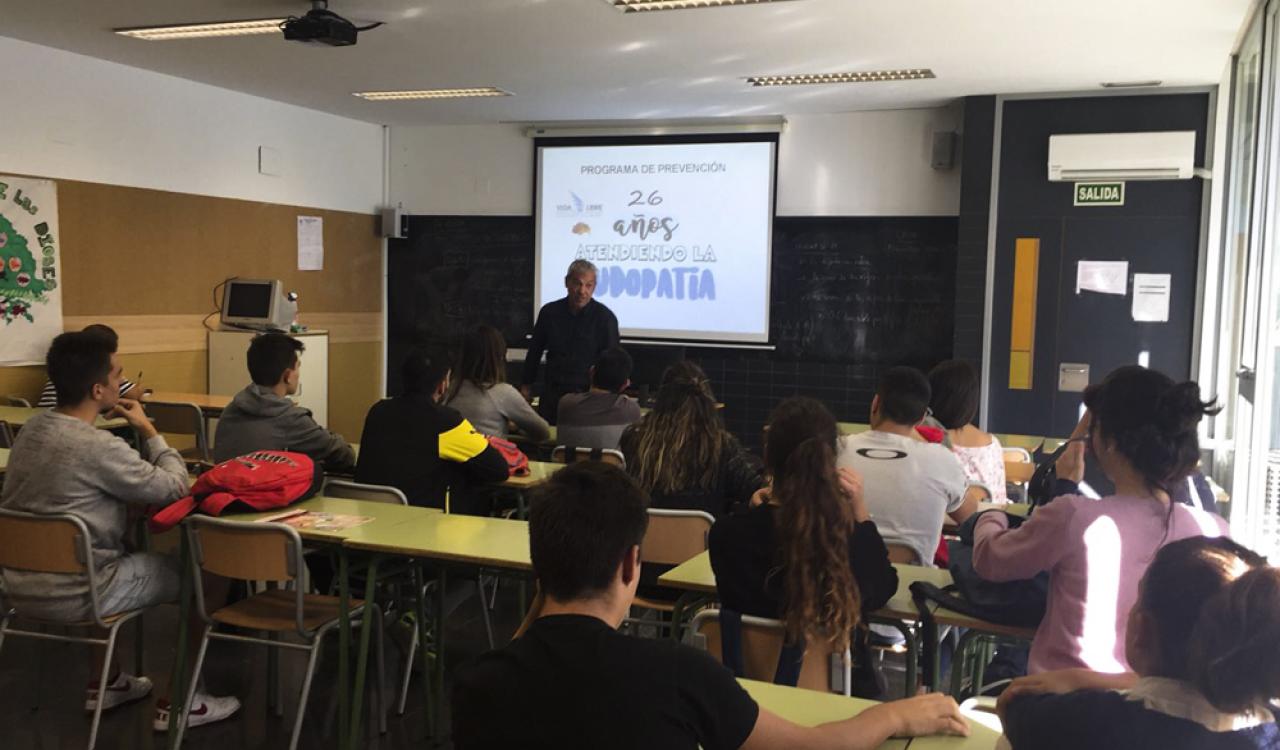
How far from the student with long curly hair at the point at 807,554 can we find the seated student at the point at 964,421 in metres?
1.62

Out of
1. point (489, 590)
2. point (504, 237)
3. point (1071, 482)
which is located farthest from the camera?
point (504, 237)

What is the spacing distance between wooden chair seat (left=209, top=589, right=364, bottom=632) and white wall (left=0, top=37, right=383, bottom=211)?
4.20 metres

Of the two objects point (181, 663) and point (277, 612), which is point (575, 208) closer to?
point (277, 612)

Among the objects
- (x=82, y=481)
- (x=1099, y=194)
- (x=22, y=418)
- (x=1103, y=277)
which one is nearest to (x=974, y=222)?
(x=1099, y=194)

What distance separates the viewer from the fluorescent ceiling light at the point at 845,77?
6.64 metres

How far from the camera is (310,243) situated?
8727mm

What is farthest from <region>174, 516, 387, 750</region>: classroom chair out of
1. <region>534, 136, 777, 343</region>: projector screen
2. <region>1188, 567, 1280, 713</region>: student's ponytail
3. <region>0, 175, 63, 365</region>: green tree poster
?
<region>534, 136, 777, 343</region>: projector screen

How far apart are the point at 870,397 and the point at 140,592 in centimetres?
564

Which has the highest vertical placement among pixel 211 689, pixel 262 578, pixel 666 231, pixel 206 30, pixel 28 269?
pixel 206 30

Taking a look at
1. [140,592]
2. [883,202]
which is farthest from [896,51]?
[140,592]

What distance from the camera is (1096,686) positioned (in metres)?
1.70

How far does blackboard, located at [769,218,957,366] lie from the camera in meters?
7.75

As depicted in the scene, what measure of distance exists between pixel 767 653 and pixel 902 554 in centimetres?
88

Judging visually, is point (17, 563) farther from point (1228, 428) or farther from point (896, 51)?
point (1228, 428)
